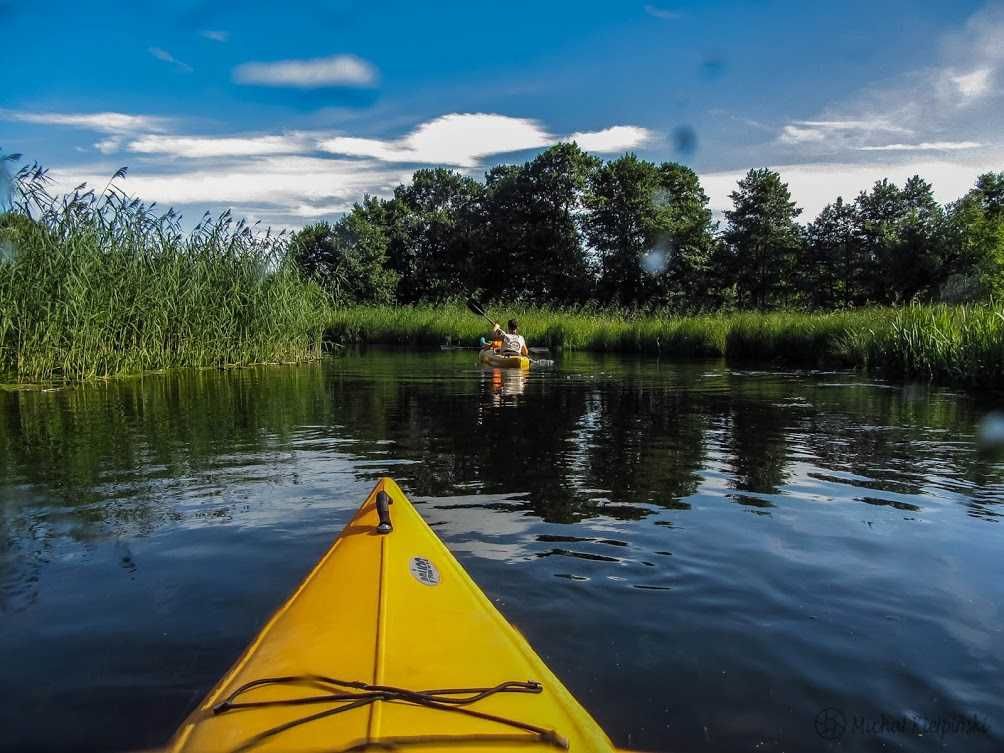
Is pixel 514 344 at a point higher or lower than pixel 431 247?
lower

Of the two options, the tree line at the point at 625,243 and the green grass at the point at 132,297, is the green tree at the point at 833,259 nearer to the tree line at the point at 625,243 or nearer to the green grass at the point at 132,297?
the tree line at the point at 625,243

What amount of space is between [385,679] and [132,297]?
1341cm

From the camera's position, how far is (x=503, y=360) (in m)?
16.8

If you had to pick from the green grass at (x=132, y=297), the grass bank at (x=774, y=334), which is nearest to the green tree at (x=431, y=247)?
the grass bank at (x=774, y=334)

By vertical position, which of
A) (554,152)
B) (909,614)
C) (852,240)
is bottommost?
(909,614)

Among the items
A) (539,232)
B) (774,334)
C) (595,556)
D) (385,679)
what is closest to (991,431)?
(595,556)

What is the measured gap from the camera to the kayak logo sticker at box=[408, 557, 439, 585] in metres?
2.84

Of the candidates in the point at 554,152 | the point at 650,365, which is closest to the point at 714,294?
the point at 554,152

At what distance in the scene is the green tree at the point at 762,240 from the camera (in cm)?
4791

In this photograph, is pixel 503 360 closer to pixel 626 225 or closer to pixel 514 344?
pixel 514 344

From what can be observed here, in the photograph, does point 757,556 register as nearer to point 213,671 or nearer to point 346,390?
point 213,671

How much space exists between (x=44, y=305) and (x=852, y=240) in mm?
48329

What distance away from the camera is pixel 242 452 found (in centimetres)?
785

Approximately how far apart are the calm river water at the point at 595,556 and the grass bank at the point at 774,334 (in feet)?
13.6
